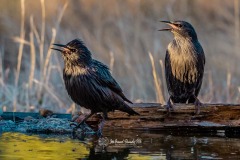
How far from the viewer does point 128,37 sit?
1420cm

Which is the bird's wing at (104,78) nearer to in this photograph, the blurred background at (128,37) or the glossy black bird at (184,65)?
the glossy black bird at (184,65)

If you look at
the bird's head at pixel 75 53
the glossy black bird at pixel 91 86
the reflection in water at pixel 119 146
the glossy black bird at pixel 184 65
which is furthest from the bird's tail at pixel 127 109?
the glossy black bird at pixel 184 65

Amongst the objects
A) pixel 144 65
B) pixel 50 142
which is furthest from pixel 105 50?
pixel 50 142

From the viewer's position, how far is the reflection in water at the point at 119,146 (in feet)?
19.8

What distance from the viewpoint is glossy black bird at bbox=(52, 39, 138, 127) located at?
765cm

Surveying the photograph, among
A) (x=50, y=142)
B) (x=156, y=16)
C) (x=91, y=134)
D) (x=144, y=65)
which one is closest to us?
(x=50, y=142)

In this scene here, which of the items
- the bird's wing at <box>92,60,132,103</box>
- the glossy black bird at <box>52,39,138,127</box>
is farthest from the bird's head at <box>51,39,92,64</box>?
the bird's wing at <box>92,60,132,103</box>

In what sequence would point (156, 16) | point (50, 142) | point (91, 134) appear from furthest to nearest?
point (156, 16) → point (91, 134) → point (50, 142)

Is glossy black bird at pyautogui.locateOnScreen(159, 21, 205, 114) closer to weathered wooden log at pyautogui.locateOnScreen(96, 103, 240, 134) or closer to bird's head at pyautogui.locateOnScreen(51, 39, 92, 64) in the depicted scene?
weathered wooden log at pyautogui.locateOnScreen(96, 103, 240, 134)

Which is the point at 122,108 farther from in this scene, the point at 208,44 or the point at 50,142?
the point at 208,44

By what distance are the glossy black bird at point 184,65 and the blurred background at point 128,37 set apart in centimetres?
303

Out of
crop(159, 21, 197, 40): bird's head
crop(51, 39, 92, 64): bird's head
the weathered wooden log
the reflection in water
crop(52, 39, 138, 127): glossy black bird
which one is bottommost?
the reflection in water

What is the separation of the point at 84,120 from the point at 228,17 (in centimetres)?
855

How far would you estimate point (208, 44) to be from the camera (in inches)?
578
